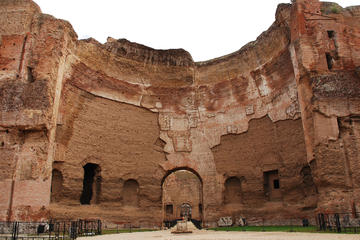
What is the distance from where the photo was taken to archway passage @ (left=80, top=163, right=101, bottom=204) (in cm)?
1483

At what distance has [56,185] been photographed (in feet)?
43.7

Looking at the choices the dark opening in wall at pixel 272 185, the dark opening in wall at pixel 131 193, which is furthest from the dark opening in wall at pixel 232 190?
the dark opening in wall at pixel 131 193

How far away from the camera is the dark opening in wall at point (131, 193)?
15.9 metres

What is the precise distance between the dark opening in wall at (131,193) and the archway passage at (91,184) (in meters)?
1.52

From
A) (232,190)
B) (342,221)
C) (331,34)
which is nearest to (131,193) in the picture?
(232,190)

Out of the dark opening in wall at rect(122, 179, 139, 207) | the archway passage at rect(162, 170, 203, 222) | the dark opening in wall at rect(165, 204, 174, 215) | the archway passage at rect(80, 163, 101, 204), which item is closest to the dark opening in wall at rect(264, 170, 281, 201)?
the dark opening in wall at rect(122, 179, 139, 207)

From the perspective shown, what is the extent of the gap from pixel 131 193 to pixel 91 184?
213 cm

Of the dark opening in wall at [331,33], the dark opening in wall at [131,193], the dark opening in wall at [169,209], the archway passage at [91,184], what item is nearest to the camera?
the dark opening in wall at [331,33]

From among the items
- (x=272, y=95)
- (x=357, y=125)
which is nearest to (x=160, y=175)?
(x=272, y=95)

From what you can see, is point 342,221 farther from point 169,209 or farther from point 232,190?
point 169,209

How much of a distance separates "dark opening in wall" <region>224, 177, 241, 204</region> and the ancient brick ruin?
52mm

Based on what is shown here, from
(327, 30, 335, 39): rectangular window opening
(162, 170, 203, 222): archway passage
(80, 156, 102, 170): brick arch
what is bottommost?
Result: (162, 170, 203, 222): archway passage

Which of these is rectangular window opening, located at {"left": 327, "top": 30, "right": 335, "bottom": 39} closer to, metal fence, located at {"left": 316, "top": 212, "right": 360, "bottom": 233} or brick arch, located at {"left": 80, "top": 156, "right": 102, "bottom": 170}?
metal fence, located at {"left": 316, "top": 212, "right": 360, "bottom": 233}

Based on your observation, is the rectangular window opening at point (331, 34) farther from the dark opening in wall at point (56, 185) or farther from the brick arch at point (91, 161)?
the dark opening in wall at point (56, 185)
